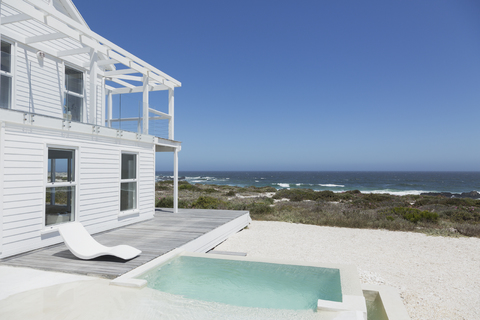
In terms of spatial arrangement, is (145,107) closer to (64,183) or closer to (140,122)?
(140,122)

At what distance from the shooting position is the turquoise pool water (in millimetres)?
3838

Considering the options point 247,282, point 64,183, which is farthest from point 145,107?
point 247,282

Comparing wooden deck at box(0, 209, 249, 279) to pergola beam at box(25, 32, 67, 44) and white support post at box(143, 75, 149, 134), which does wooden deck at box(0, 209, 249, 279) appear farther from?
pergola beam at box(25, 32, 67, 44)

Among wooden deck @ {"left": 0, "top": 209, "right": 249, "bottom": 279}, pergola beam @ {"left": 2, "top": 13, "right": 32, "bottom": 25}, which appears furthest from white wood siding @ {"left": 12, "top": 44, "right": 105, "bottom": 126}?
wooden deck @ {"left": 0, "top": 209, "right": 249, "bottom": 279}

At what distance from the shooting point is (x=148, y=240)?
6.02 m

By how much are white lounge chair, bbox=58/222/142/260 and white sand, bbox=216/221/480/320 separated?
3.21m

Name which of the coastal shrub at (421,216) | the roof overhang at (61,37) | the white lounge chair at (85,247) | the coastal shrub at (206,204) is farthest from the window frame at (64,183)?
→ the coastal shrub at (421,216)

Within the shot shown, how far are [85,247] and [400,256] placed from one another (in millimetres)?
6963

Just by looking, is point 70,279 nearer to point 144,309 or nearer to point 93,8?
point 144,309

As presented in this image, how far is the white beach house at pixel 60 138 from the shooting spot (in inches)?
188

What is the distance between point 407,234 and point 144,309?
905cm

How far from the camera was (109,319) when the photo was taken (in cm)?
297

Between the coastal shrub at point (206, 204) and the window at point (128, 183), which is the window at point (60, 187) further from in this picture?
the coastal shrub at point (206, 204)

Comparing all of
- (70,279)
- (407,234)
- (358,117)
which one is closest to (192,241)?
(70,279)
